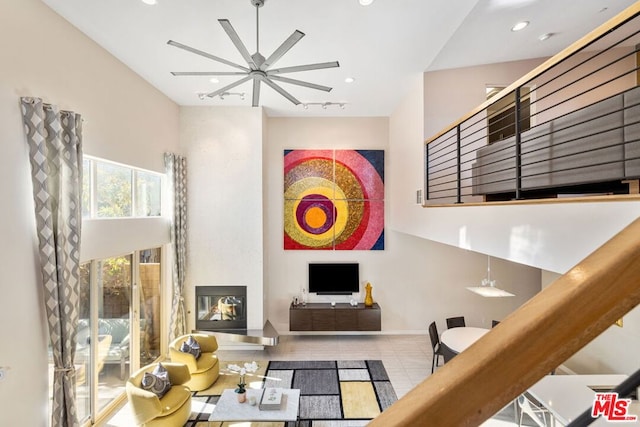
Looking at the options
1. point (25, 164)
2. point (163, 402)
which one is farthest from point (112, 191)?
point (163, 402)

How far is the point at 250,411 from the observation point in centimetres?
373

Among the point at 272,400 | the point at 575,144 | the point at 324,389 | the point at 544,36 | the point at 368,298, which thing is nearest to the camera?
the point at 575,144

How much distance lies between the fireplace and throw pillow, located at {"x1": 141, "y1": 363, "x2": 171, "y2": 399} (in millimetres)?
1963

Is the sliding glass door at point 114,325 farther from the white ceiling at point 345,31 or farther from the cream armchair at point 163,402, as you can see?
the white ceiling at point 345,31

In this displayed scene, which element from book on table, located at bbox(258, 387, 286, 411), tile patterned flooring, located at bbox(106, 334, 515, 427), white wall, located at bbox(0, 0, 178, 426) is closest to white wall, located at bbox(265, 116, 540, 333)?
tile patterned flooring, located at bbox(106, 334, 515, 427)

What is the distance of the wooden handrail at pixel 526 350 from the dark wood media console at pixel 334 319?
633 cm

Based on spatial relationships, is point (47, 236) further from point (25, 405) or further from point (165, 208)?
point (165, 208)

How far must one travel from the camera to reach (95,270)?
4.02m

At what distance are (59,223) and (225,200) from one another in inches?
124

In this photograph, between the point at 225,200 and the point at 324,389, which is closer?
the point at 324,389

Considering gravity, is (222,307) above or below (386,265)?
below

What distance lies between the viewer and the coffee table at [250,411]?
3.61 metres

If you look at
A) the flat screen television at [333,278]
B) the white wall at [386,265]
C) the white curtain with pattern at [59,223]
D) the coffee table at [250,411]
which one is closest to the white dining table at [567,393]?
the coffee table at [250,411]

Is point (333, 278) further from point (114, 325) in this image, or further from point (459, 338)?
point (114, 325)
